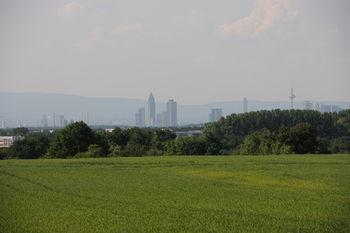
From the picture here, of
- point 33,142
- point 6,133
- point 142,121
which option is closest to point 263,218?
point 142,121

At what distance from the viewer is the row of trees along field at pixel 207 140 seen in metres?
52.4

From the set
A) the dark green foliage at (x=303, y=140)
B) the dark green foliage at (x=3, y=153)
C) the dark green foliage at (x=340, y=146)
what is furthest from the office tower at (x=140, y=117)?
the dark green foliage at (x=340, y=146)

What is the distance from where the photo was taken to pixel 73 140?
55094 millimetres

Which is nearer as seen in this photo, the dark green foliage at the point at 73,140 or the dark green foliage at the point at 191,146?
the dark green foliage at the point at 73,140

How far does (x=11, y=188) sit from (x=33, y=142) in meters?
43.6

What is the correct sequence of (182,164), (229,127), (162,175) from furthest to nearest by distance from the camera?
(229,127), (182,164), (162,175)

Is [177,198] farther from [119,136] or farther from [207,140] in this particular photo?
[119,136]

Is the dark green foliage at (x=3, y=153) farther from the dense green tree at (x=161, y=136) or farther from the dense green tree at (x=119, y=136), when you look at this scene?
the dense green tree at (x=161, y=136)

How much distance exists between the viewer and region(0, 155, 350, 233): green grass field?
1434 cm

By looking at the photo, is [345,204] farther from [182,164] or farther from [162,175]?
[182,164]

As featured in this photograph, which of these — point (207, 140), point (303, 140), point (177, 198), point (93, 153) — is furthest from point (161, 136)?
point (177, 198)

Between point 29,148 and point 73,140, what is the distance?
33.5 ft

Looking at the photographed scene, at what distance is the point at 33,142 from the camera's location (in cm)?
6412

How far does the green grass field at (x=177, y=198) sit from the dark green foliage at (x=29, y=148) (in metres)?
31.3
